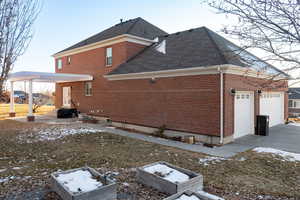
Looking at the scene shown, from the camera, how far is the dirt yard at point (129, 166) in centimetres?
421

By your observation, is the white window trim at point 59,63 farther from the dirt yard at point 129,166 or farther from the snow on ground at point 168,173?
the snow on ground at point 168,173

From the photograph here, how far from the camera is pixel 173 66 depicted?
1012 cm

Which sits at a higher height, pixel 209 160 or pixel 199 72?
pixel 199 72

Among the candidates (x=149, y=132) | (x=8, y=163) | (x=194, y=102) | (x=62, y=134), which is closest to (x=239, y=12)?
(x=194, y=102)

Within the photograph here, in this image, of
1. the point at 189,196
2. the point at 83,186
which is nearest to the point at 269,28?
the point at 189,196

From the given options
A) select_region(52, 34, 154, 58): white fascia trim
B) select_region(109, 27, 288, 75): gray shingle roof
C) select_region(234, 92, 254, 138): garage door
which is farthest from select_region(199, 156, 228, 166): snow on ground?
select_region(52, 34, 154, 58): white fascia trim

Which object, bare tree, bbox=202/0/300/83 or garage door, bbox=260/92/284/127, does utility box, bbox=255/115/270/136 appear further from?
bare tree, bbox=202/0/300/83

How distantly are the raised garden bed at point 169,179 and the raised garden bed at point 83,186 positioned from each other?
906 mm

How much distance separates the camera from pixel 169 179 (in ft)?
13.9

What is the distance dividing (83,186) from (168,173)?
1.89 m

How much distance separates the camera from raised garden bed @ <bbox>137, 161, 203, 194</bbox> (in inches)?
153

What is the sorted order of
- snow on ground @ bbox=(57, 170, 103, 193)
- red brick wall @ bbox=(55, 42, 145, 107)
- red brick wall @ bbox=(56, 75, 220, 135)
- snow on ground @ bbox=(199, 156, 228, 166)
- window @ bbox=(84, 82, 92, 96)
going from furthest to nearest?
window @ bbox=(84, 82, 92, 96)
red brick wall @ bbox=(55, 42, 145, 107)
red brick wall @ bbox=(56, 75, 220, 135)
snow on ground @ bbox=(199, 156, 228, 166)
snow on ground @ bbox=(57, 170, 103, 193)

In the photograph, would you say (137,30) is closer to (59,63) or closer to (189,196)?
(59,63)

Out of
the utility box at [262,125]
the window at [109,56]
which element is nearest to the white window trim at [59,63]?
the window at [109,56]
